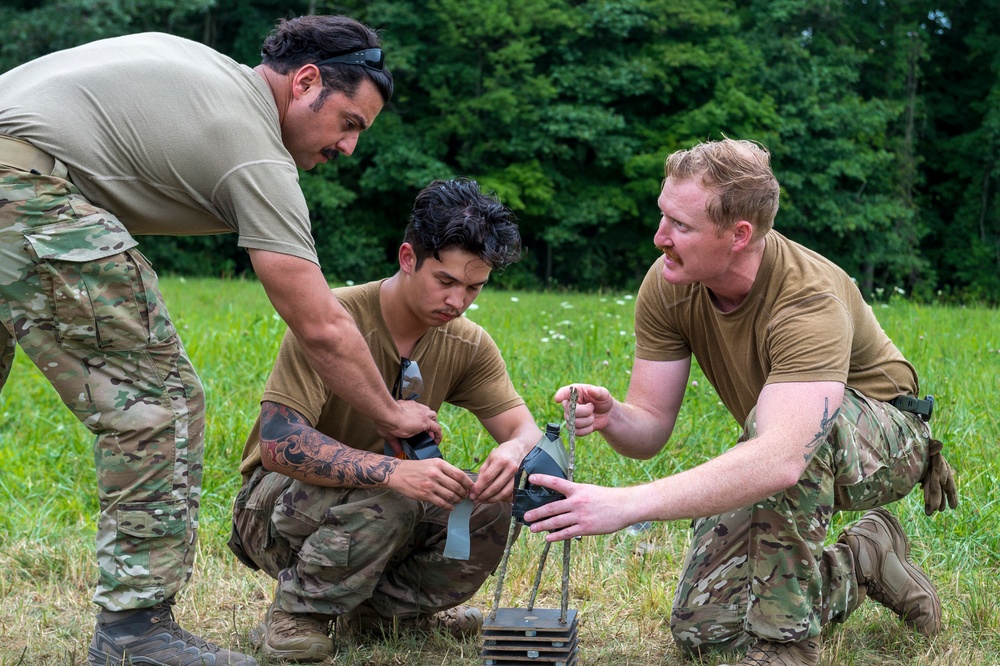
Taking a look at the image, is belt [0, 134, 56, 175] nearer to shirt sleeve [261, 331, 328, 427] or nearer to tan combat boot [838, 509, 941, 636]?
shirt sleeve [261, 331, 328, 427]

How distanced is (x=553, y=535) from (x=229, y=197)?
4.31ft

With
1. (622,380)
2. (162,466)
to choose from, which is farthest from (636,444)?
A: (622,380)

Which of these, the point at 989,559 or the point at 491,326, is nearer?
the point at 989,559

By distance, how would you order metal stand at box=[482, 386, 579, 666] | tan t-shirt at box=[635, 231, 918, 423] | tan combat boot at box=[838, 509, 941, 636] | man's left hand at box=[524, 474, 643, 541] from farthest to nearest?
tan combat boot at box=[838, 509, 941, 636] → tan t-shirt at box=[635, 231, 918, 423] → metal stand at box=[482, 386, 579, 666] → man's left hand at box=[524, 474, 643, 541]

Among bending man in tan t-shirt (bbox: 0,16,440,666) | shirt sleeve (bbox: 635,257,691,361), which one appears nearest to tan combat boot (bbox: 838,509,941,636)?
shirt sleeve (bbox: 635,257,691,361)

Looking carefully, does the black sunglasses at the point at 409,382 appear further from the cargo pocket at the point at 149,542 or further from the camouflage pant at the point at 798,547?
the camouflage pant at the point at 798,547

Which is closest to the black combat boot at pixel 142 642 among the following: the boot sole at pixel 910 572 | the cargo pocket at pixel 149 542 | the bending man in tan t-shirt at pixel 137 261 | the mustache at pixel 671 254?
the bending man in tan t-shirt at pixel 137 261

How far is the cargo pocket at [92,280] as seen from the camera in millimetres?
2824

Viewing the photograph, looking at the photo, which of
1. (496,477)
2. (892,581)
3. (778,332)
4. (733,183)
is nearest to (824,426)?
(778,332)

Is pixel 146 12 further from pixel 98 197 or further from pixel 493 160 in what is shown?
pixel 98 197

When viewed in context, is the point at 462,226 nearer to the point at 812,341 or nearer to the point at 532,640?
the point at 812,341

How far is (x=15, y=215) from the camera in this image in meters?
2.82

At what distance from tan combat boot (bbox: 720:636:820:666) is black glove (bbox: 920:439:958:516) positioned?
2.33 feet

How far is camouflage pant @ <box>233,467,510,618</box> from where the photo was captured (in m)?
3.32
